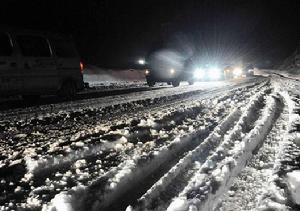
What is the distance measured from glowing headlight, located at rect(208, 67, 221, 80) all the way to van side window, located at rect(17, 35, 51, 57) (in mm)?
16990

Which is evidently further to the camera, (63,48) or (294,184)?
(63,48)

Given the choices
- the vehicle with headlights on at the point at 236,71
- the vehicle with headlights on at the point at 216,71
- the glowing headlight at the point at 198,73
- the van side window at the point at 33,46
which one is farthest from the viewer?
the vehicle with headlights on at the point at 236,71

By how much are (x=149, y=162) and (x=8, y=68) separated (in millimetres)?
5967

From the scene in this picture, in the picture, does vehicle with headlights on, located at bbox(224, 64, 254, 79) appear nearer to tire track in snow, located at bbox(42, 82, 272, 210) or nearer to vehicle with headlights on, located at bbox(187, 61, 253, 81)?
vehicle with headlights on, located at bbox(187, 61, 253, 81)

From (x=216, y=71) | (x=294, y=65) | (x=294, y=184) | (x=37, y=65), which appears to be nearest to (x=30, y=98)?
(x=37, y=65)

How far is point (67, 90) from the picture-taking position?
11055mm

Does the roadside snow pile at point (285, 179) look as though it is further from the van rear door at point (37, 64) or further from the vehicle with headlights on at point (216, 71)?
the vehicle with headlights on at point (216, 71)

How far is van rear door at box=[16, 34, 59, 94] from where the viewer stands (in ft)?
30.8

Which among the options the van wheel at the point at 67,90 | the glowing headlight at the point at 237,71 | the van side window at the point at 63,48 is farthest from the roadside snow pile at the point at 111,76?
the van side window at the point at 63,48

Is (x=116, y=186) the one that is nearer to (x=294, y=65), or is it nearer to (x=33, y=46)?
(x=33, y=46)

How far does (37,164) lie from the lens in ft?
13.4

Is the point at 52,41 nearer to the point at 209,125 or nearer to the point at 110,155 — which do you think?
the point at 209,125

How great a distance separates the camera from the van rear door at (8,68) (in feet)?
28.8

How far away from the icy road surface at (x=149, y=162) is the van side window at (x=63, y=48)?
3.42 meters
